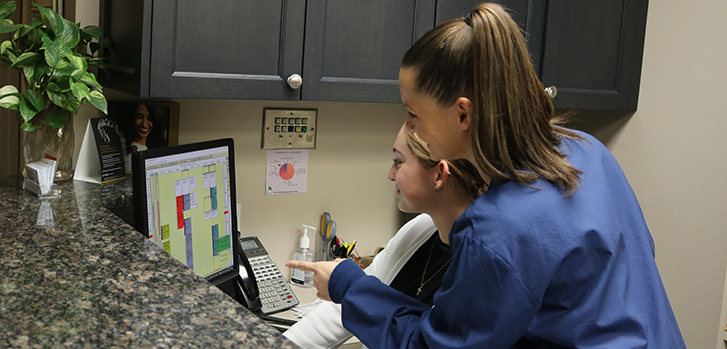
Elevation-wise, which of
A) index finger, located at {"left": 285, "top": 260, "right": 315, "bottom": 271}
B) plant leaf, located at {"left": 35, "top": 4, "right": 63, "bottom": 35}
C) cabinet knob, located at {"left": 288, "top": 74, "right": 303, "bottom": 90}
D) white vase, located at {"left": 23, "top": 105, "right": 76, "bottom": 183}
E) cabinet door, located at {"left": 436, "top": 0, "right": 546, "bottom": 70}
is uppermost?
cabinet door, located at {"left": 436, "top": 0, "right": 546, "bottom": 70}

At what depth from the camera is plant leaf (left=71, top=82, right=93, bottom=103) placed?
4.52 ft

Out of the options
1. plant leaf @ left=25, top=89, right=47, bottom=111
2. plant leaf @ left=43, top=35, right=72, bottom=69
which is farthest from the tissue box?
plant leaf @ left=43, top=35, right=72, bottom=69

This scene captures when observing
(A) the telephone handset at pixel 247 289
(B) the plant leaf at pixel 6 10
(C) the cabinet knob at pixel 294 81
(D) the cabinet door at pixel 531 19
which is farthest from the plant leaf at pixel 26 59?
(D) the cabinet door at pixel 531 19

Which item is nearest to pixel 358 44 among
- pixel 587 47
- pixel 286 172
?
pixel 286 172

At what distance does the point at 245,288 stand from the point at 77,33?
0.79m

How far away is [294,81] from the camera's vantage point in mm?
1612

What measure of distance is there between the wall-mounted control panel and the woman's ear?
839 millimetres

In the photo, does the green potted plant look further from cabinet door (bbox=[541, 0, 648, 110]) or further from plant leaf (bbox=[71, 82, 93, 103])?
cabinet door (bbox=[541, 0, 648, 110])

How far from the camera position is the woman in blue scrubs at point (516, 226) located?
79 centimetres

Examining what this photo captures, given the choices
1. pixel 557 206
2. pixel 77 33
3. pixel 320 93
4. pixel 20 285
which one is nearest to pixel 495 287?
pixel 557 206

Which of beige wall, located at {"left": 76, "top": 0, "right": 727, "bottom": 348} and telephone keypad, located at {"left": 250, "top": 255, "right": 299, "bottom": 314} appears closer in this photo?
telephone keypad, located at {"left": 250, "top": 255, "right": 299, "bottom": 314}

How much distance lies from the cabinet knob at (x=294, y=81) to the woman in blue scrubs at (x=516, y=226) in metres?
0.73

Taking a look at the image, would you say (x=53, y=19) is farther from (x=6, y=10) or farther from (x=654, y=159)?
(x=654, y=159)

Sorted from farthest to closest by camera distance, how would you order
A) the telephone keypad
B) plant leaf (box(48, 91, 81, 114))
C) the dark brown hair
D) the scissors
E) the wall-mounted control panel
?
the scissors < the wall-mounted control panel < the telephone keypad < plant leaf (box(48, 91, 81, 114)) < the dark brown hair
